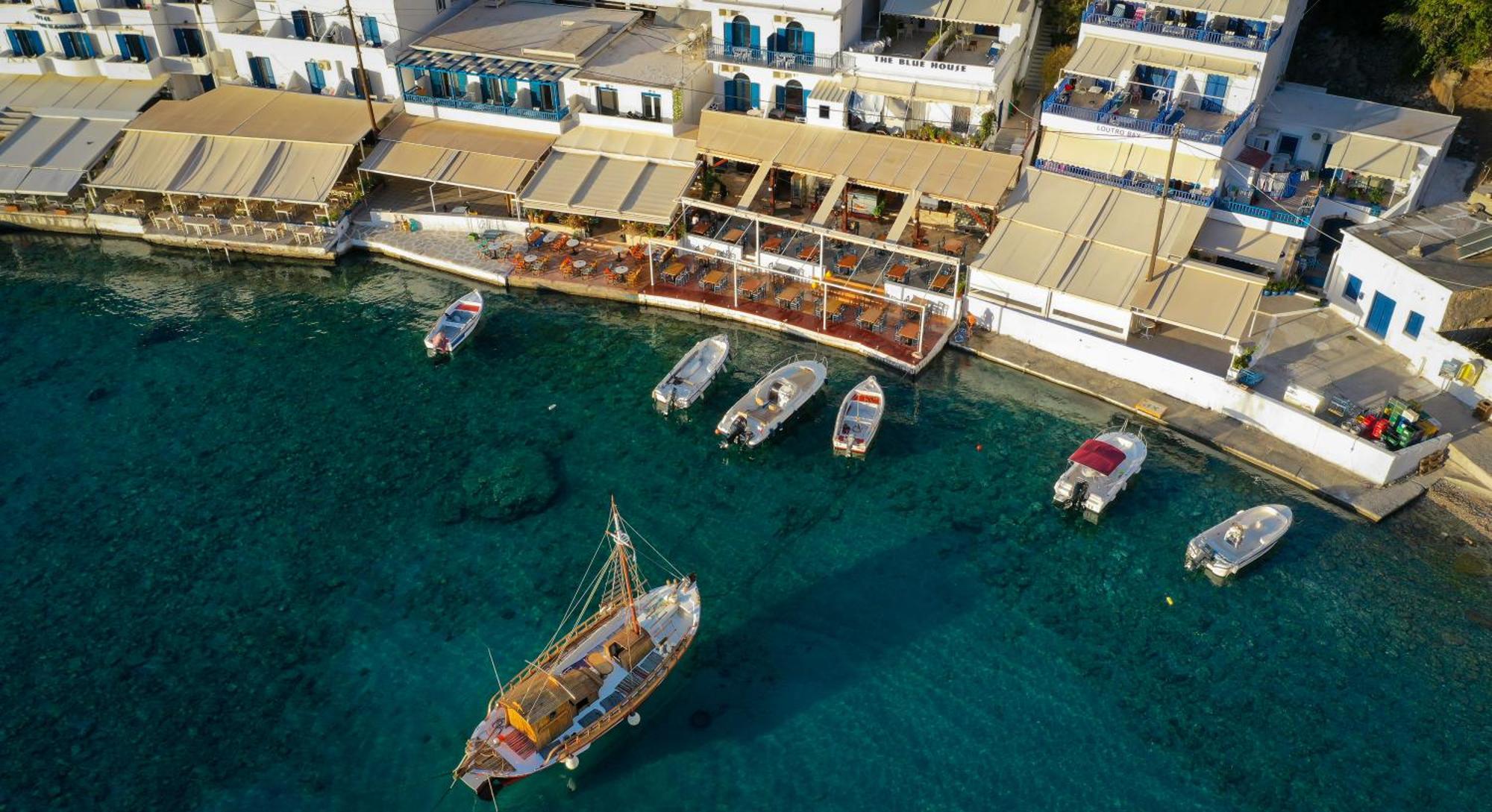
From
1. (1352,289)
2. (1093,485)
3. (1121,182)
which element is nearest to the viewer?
(1093,485)

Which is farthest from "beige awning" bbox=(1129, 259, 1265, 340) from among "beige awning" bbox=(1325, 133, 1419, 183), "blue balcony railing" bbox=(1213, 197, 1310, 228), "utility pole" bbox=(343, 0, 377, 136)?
"utility pole" bbox=(343, 0, 377, 136)

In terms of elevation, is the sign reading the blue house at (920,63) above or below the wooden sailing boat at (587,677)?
above

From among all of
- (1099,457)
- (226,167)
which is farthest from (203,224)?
(1099,457)

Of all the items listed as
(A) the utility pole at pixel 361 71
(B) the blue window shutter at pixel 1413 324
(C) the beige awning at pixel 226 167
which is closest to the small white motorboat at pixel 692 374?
(C) the beige awning at pixel 226 167

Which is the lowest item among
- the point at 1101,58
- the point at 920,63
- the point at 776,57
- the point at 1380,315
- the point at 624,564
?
the point at 624,564

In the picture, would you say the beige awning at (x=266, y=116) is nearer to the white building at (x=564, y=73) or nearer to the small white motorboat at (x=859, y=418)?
the white building at (x=564, y=73)

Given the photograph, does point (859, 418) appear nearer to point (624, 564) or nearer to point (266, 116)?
point (624, 564)

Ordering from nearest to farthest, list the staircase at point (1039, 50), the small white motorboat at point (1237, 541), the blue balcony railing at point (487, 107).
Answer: the small white motorboat at point (1237, 541) → the blue balcony railing at point (487, 107) → the staircase at point (1039, 50)
